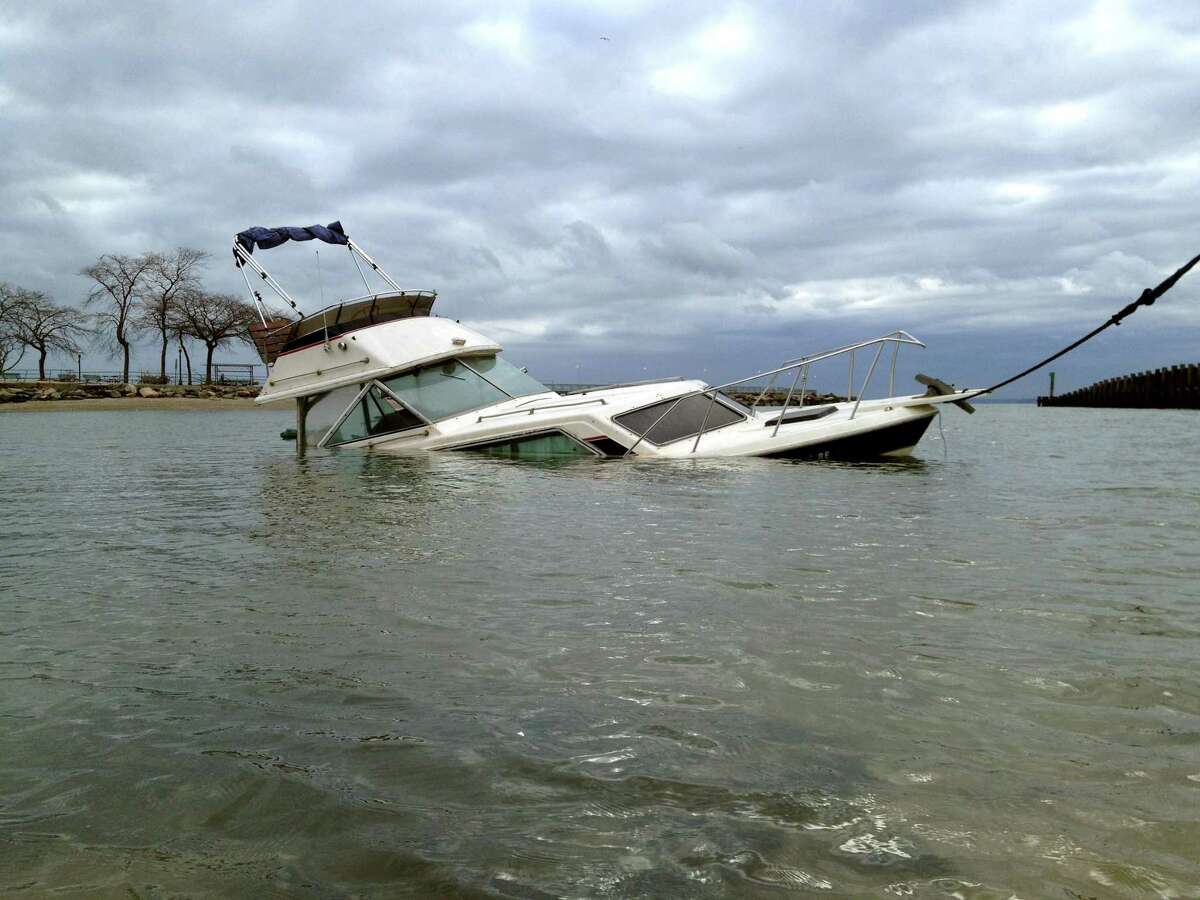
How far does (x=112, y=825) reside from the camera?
2.52m

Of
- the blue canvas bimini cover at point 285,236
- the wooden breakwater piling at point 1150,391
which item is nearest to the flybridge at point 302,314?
the blue canvas bimini cover at point 285,236

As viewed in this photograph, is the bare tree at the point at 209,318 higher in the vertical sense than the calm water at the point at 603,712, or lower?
higher

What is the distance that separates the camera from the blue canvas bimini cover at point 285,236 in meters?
17.7

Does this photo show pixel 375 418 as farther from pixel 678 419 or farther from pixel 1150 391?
pixel 1150 391

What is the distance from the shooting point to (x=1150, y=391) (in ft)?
212

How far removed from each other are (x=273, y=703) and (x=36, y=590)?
2894 millimetres

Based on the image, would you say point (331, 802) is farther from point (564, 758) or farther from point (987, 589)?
point (987, 589)

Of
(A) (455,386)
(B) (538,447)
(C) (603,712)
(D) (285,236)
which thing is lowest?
(C) (603,712)

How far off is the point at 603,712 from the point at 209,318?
62.8 meters

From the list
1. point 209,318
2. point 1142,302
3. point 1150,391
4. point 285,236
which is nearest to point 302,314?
point 285,236

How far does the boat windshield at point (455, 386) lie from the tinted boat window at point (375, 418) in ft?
0.71

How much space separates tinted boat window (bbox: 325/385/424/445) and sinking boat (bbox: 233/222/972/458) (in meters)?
0.02

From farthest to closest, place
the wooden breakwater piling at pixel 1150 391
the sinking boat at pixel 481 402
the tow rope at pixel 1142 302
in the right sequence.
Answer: the wooden breakwater piling at pixel 1150 391
the sinking boat at pixel 481 402
the tow rope at pixel 1142 302

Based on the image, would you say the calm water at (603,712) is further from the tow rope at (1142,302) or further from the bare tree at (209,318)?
the bare tree at (209,318)
